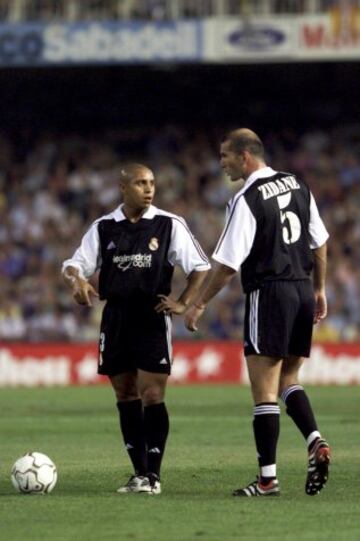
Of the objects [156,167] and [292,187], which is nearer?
[292,187]

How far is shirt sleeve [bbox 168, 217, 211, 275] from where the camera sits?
1015 cm

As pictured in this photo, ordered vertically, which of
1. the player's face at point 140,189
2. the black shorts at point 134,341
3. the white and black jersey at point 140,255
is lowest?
the black shorts at point 134,341

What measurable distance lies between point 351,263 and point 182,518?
68.7 feet

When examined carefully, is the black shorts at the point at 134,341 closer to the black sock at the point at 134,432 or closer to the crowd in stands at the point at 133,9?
the black sock at the point at 134,432

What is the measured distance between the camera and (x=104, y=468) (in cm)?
1186

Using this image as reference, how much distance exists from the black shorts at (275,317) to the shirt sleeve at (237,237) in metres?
0.30

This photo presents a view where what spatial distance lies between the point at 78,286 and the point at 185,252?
77cm

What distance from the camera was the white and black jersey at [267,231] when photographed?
9516 mm

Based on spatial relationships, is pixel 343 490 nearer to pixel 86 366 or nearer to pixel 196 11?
pixel 86 366

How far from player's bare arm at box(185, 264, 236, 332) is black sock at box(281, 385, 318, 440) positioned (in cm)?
79

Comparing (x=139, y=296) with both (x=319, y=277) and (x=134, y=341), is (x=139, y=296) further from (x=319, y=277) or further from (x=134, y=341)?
(x=319, y=277)

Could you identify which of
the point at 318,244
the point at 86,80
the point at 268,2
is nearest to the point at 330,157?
the point at 268,2

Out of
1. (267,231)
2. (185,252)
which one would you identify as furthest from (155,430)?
(267,231)

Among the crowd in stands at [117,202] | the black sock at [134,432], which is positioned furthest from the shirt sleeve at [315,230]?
the crowd in stands at [117,202]
